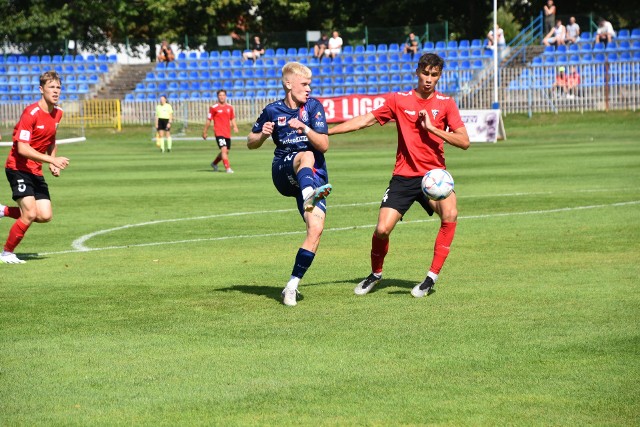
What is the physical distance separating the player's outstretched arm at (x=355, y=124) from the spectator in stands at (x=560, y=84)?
3809 centimetres

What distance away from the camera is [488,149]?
117 ft

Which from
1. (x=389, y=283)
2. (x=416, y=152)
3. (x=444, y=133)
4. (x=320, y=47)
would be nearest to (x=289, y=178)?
(x=416, y=152)

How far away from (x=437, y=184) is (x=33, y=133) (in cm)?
519

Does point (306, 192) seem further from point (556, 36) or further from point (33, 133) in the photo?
point (556, 36)

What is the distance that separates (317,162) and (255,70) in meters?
44.8

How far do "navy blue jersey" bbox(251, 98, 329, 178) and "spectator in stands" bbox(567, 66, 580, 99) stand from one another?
3871cm

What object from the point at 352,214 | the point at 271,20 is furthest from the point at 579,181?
the point at 271,20

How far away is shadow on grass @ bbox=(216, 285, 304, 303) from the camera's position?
9555mm

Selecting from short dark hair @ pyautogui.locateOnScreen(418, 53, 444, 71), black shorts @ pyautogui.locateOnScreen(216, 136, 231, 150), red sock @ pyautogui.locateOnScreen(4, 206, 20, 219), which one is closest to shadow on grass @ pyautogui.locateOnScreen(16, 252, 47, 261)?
red sock @ pyautogui.locateOnScreen(4, 206, 20, 219)

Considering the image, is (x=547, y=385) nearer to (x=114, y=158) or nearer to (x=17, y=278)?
(x=17, y=278)

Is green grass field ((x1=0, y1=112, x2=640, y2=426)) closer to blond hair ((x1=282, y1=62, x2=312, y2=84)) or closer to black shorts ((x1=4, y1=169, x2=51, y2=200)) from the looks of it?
black shorts ((x1=4, y1=169, x2=51, y2=200))

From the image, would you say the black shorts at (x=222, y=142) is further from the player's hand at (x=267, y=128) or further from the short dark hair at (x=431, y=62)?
the short dark hair at (x=431, y=62)

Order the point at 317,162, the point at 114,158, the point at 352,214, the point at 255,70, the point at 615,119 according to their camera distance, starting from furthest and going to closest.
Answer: the point at 255,70 < the point at 615,119 < the point at 114,158 < the point at 352,214 < the point at 317,162

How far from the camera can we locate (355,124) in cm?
946
